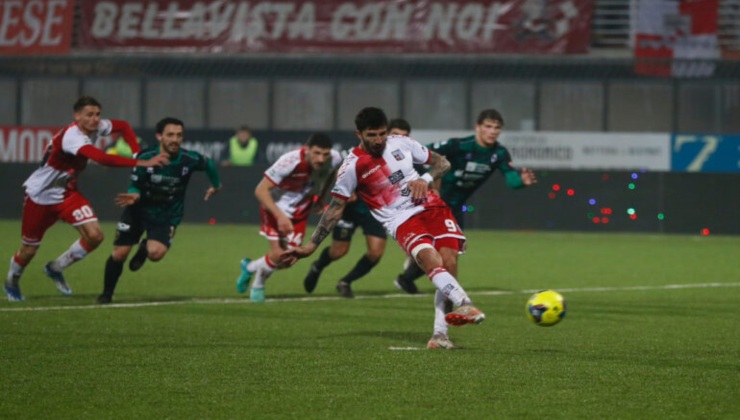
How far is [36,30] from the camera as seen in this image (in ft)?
105

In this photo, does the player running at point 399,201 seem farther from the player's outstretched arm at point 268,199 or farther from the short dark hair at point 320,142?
the short dark hair at point 320,142

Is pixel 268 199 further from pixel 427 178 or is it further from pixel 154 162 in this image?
pixel 427 178

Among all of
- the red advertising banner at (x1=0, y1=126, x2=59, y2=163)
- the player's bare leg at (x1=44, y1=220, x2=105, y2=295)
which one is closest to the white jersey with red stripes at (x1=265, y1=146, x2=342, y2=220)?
the player's bare leg at (x1=44, y1=220, x2=105, y2=295)

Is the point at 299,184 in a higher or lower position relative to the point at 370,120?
lower

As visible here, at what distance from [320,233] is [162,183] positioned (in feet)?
12.1

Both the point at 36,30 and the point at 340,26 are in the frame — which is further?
the point at 36,30

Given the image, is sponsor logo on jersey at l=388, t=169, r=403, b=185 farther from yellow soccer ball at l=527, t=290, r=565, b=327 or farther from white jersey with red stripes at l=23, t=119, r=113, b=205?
white jersey with red stripes at l=23, t=119, r=113, b=205

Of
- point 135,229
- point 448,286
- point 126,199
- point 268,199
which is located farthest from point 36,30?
point 448,286

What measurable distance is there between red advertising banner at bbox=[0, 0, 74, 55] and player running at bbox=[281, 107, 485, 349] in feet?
74.8

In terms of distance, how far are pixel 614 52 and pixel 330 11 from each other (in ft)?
20.9

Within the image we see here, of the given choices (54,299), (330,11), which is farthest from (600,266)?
(330,11)

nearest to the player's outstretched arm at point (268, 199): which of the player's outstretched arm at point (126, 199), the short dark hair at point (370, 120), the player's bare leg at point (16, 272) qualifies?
the player's outstretched arm at point (126, 199)

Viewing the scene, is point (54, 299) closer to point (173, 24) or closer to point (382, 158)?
point (382, 158)

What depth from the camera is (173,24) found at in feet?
104
